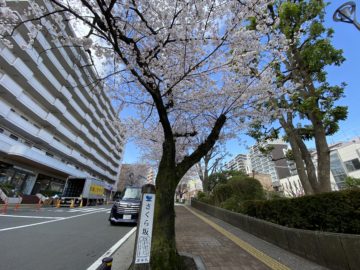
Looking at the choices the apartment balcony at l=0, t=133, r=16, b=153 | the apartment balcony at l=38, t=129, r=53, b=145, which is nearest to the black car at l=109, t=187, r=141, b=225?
the apartment balcony at l=0, t=133, r=16, b=153

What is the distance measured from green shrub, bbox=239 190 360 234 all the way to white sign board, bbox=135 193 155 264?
3.74 meters

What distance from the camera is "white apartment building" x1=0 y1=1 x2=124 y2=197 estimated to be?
57.8ft

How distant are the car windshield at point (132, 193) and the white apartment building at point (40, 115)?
3843 mm

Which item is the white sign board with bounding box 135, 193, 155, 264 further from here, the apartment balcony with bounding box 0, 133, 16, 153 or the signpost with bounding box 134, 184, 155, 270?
the apartment balcony with bounding box 0, 133, 16, 153

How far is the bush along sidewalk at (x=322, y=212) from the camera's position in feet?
12.6

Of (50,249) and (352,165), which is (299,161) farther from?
(352,165)

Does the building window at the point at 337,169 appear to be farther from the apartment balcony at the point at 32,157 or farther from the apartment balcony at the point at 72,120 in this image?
the apartment balcony at the point at 72,120

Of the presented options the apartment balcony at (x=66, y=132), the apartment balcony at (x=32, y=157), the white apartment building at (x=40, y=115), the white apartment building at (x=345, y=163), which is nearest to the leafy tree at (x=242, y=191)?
the white apartment building at (x=40, y=115)

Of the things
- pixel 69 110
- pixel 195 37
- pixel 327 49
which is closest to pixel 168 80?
pixel 195 37

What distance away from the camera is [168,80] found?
574 cm

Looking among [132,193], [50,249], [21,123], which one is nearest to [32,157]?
[21,123]

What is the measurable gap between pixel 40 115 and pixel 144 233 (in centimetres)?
2445

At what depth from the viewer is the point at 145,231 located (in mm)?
3115

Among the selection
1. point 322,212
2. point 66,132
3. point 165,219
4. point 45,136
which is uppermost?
point 66,132
